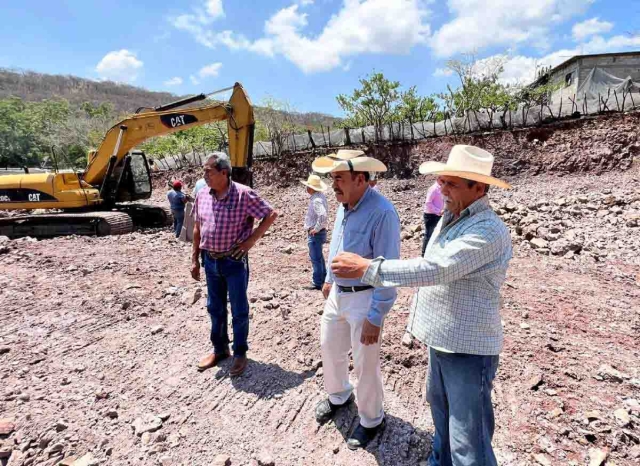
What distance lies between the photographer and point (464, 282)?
1.66 m

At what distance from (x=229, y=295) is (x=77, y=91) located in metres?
88.8

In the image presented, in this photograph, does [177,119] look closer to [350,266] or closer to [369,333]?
[369,333]

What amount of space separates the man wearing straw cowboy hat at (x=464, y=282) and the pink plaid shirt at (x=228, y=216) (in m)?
1.43

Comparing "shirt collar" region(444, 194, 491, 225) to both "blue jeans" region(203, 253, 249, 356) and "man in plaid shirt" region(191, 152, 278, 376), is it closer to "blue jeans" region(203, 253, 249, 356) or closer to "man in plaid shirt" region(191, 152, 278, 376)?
"man in plaid shirt" region(191, 152, 278, 376)

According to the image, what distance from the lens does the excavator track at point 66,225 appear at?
28.4 ft

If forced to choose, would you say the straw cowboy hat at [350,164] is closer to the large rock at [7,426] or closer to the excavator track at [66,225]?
the large rock at [7,426]

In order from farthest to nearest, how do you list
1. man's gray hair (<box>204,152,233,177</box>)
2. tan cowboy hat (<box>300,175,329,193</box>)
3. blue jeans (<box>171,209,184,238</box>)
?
1. blue jeans (<box>171,209,184,238</box>)
2. tan cowboy hat (<box>300,175,329,193</box>)
3. man's gray hair (<box>204,152,233,177</box>)

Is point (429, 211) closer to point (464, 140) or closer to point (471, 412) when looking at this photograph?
point (471, 412)

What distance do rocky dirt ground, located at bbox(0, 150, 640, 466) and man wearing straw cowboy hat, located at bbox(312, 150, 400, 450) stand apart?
0.33 meters

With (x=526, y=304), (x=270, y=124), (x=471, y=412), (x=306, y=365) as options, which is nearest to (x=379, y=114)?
(x=270, y=124)

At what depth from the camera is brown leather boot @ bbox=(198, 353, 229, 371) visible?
129 inches

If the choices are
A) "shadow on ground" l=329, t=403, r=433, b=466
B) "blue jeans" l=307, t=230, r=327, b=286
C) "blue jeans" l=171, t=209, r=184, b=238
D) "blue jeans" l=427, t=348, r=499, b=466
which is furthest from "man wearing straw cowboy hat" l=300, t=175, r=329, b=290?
"blue jeans" l=171, t=209, r=184, b=238

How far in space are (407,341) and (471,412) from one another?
1817 mm

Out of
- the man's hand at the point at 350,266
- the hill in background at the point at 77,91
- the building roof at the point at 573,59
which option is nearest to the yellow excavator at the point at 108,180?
the man's hand at the point at 350,266
